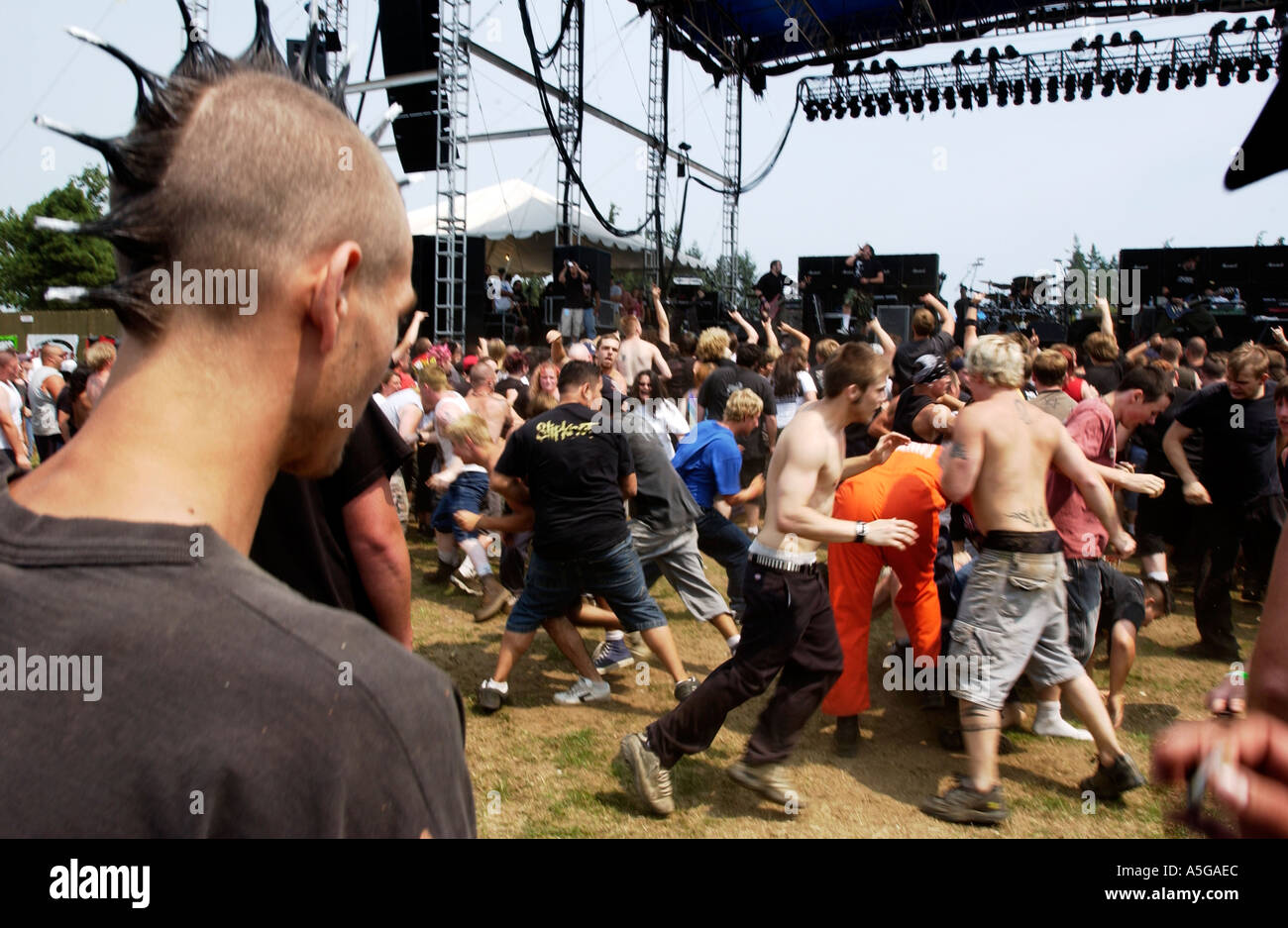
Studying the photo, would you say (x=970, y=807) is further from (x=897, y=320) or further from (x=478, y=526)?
(x=897, y=320)

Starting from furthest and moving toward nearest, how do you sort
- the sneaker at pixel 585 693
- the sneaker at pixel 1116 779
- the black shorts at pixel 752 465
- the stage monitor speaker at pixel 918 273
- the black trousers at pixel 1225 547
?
1. the stage monitor speaker at pixel 918 273
2. the black shorts at pixel 752 465
3. the black trousers at pixel 1225 547
4. the sneaker at pixel 585 693
5. the sneaker at pixel 1116 779

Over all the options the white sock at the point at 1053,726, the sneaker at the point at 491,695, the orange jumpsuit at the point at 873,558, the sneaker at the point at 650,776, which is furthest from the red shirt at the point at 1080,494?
the sneaker at the point at 491,695

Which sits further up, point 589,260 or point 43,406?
point 589,260

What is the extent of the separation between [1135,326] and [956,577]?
12040 mm

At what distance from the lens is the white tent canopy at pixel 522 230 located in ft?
66.7

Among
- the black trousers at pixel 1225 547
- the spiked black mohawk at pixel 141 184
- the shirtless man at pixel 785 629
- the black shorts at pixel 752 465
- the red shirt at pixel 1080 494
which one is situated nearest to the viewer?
the spiked black mohawk at pixel 141 184

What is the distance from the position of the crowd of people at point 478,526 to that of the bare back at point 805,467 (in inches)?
0.8

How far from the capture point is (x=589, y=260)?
15.4 m

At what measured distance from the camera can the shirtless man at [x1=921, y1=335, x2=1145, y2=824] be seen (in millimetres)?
3908

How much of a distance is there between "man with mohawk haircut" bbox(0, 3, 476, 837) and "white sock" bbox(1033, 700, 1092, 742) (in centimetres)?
493

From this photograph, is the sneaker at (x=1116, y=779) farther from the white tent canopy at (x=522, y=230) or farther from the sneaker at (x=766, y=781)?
the white tent canopy at (x=522, y=230)

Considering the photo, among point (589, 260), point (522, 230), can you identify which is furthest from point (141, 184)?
point (522, 230)

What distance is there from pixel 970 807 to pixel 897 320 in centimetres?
1156
